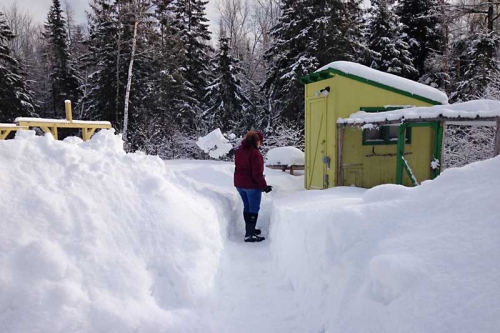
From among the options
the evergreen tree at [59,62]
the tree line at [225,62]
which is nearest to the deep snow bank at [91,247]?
the tree line at [225,62]

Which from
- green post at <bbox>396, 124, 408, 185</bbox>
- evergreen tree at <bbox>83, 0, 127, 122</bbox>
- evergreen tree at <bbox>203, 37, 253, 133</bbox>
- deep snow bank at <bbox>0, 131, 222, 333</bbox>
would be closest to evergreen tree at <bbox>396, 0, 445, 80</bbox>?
Answer: evergreen tree at <bbox>203, 37, 253, 133</bbox>

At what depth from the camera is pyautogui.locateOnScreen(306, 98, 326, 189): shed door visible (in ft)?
26.3

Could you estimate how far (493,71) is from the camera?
1420 cm

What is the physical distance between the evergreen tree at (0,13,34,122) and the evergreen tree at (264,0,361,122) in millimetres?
16062

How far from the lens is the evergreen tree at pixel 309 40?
1625 cm

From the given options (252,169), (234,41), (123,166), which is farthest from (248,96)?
(123,166)

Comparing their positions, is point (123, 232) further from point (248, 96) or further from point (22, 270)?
point (248, 96)

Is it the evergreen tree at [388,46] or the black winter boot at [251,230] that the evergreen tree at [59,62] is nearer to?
the evergreen tree at [388,46]

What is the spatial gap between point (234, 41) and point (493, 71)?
1975 centimetres

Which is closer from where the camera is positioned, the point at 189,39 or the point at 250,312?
the point at 250,312

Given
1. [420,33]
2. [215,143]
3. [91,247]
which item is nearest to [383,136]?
[91,247]

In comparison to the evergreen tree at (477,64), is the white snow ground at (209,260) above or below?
below

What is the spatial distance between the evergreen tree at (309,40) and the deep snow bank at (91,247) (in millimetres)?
13901

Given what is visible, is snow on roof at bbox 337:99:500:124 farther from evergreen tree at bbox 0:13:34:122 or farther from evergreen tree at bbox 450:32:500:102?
evergreen tree at bbox 0:13:34:122
